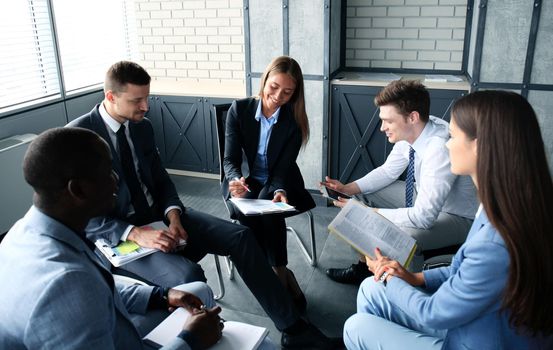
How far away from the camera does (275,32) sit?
12.6ft

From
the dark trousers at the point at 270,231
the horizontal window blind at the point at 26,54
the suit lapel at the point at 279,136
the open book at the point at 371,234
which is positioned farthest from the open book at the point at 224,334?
the horizontal window blind at the point at 26,54

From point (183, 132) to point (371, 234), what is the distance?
2.99 m

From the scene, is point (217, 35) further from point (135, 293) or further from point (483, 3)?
point (135, 293)

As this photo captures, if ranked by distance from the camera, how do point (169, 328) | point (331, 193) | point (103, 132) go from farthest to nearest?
point (331, 193), point (103, 132), point (169, 328)

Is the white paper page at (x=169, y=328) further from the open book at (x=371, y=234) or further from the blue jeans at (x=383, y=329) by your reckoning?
the open book at (x=371, y=234)

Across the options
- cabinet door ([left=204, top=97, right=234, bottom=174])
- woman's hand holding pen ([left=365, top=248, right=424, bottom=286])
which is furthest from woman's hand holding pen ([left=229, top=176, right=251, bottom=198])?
cabinet door ([left=204, top=97, right=234, bottom=174])

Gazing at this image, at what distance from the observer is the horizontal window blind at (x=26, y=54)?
374 cm

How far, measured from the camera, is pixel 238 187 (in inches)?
106

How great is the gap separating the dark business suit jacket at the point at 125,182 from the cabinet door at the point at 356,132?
1.85m

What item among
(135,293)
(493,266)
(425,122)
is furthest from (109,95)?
(493,266)

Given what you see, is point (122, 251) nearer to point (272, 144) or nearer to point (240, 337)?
point (240, 337)

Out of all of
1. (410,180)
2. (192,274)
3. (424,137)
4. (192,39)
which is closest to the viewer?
(192,274)

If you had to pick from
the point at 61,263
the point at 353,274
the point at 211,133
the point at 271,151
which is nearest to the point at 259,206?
the point at 271,151

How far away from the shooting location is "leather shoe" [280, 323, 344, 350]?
2283 millimetres
